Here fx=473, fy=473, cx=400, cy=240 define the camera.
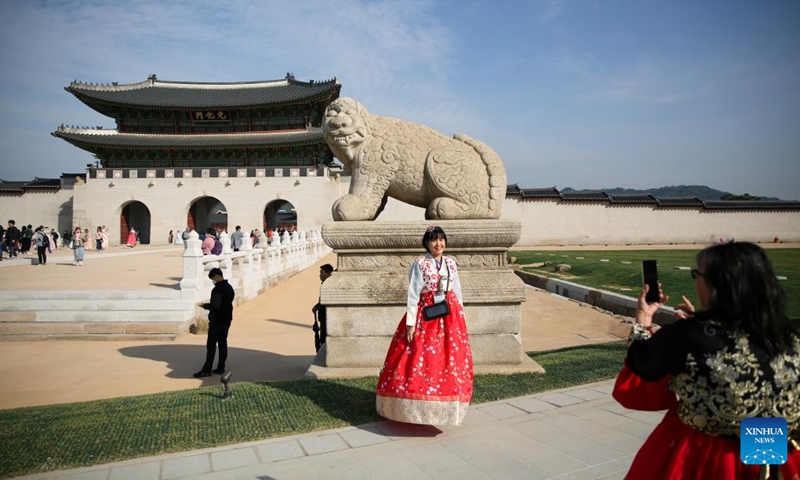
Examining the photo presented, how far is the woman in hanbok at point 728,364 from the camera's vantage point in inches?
60.5

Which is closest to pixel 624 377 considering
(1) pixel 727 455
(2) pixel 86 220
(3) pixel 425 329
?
(1) pixel 727 455

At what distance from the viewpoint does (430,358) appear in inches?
131

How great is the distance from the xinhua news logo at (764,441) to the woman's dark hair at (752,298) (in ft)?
0.75

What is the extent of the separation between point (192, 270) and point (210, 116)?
100ft

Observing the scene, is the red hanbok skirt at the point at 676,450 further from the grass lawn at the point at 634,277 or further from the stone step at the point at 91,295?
the stone step at the point at 91,295

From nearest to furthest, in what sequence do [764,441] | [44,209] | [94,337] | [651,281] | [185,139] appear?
[764,441] < [651,281] < [94,337] < [185,139] < [44,209]

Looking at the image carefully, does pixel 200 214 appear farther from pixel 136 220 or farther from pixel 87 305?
pixel 87 305

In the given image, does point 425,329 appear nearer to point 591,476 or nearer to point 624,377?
point 591,476

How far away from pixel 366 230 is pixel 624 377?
301 centimetres

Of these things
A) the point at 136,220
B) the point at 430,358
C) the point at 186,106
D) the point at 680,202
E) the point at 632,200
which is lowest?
the point at 430,358

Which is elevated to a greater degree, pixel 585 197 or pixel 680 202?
pixel 585 197

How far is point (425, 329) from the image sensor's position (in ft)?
11.1

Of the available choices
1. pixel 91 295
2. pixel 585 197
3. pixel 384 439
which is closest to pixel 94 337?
pixel 91 295

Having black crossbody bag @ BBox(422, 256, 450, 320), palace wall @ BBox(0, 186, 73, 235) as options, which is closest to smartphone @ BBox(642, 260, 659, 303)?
black crossbody bag @ BBox(422, 256, 450, 320)
